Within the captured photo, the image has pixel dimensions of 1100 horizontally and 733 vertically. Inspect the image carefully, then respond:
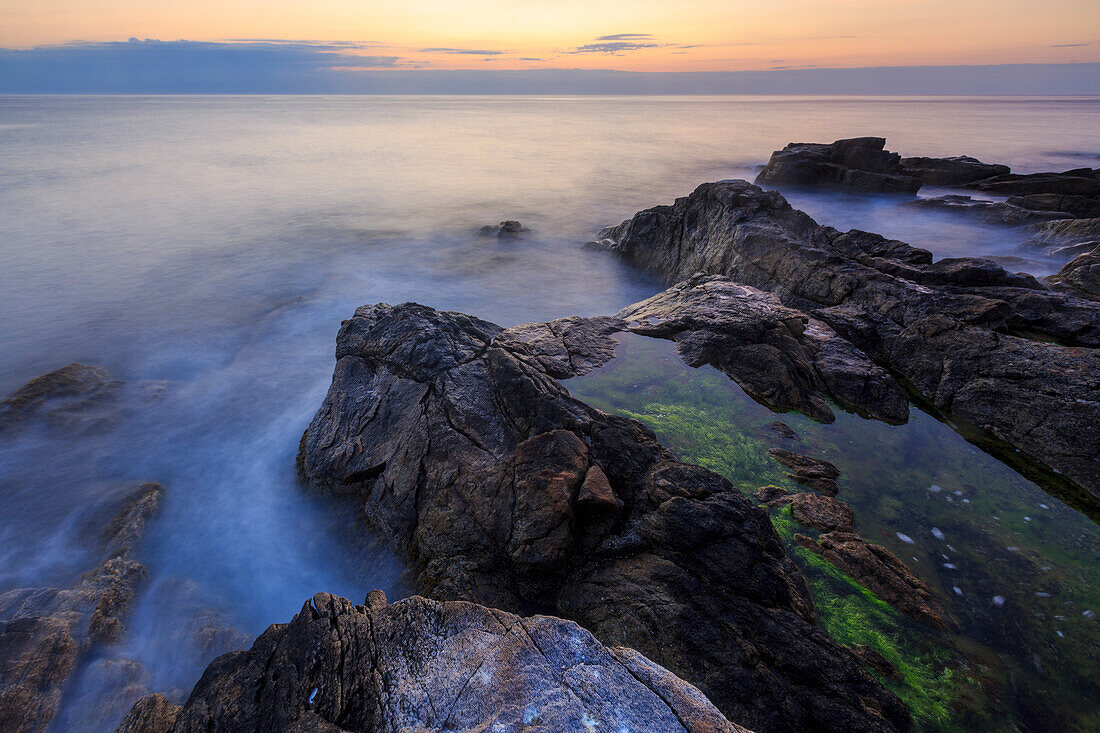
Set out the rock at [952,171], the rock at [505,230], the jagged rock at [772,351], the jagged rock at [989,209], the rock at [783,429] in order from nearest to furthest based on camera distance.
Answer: the rock at [783,429]
the jagged rock at [772,351]
the jagged rock at [989,209]
the rock at [505,230]
the rock at [952,171]

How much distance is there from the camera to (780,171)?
27219 millimetres

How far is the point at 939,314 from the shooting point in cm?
868

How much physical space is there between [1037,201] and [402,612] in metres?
27.6

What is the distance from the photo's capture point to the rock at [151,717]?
11.8ft

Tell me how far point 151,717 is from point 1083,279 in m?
18.1

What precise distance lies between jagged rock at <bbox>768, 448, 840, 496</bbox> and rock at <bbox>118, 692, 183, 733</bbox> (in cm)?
659

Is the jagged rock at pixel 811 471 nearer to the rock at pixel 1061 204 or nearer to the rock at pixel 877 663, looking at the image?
the rock at pixel 877 663

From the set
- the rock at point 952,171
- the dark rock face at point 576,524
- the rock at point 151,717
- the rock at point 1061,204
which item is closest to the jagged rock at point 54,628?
the rock at point 151,717

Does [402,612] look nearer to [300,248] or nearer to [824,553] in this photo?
[824,553]

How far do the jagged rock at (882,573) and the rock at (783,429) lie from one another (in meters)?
1.83

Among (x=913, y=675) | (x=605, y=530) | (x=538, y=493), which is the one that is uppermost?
(x=538, y=493)

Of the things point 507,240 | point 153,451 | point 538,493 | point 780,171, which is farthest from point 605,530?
point 780,171

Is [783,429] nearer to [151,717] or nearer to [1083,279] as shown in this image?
[151,717]

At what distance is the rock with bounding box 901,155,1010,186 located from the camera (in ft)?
84.4
